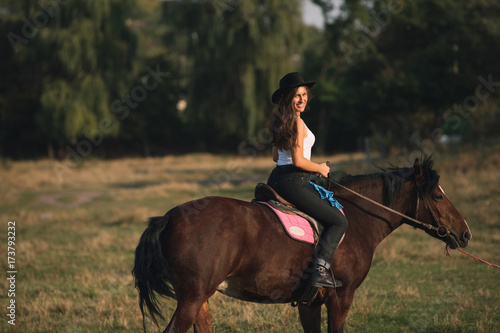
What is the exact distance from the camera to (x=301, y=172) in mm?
4535

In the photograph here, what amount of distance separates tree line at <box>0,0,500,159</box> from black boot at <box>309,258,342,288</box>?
842 inches

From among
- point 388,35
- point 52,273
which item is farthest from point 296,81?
point 388,35

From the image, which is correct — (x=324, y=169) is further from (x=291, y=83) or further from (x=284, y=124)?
(x=291, y=83)

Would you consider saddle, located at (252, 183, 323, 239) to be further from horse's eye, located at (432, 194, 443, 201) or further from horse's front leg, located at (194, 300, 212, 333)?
horse's eye, located at (432, 194, 443, 201)

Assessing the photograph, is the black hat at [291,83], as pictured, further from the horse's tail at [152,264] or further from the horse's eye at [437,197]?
the horse's eye at [437,197]

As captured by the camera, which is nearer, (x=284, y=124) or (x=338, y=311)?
(x=284, y=124)

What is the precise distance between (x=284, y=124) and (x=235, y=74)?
108 ft

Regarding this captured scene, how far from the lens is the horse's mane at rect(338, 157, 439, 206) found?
197 inches

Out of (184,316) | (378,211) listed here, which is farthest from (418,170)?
(184,316)

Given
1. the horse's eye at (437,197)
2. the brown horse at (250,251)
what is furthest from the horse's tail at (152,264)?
the horse's eye at (437,197)

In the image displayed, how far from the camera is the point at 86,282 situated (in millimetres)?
8148

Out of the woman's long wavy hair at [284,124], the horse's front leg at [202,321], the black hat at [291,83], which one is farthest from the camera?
the black hat at [291,83]

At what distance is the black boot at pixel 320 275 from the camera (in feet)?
14.1

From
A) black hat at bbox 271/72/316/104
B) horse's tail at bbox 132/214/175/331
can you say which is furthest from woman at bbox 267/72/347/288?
horse's tail at bbox 132/214/175/331
